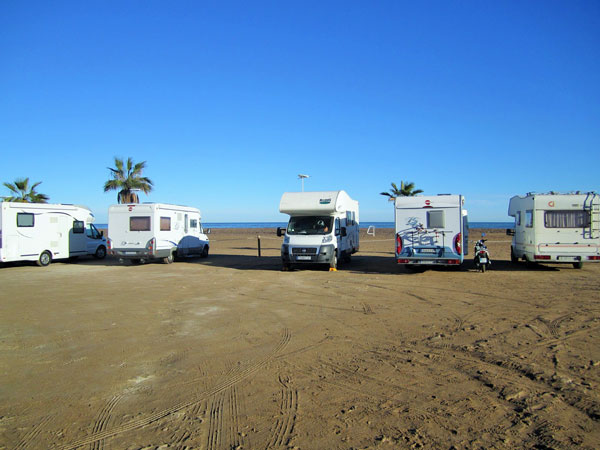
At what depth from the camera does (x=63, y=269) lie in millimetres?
18875

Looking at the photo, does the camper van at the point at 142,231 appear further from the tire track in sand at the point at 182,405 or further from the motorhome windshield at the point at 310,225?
the tire track in sand at the point at 182,405

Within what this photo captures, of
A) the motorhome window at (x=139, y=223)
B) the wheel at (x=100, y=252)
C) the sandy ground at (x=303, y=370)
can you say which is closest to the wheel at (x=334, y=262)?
the sandy ground at (x=303, y=370)

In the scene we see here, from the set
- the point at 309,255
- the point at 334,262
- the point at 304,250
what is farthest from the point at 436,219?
the point at 304,250

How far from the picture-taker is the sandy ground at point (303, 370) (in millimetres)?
3943

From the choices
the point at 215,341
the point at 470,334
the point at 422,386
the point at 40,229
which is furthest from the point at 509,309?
the point at 40,229

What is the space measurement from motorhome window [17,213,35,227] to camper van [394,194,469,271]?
15689 mm

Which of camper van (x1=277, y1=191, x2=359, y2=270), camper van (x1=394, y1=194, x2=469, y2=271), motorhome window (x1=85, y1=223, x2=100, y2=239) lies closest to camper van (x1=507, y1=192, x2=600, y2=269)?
camper van (x1=394, y1=194, x2=469, y2=271)

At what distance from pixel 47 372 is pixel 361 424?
405cm

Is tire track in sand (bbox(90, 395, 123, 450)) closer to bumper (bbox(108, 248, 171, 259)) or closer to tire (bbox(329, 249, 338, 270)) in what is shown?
tire (bbox(329, 249, 338, 270))

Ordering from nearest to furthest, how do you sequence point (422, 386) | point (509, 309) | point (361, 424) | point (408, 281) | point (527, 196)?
point (361, 424) < point (422, 386) < point (509, 309) < point (408, 281) < point (527, 196)

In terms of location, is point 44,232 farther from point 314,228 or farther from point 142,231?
point 314,228

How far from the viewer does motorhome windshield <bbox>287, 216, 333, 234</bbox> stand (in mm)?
16984

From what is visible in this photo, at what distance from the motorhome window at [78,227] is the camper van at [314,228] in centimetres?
1114

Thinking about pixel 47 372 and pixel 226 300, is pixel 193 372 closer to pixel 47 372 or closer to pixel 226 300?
pixel 47 372
